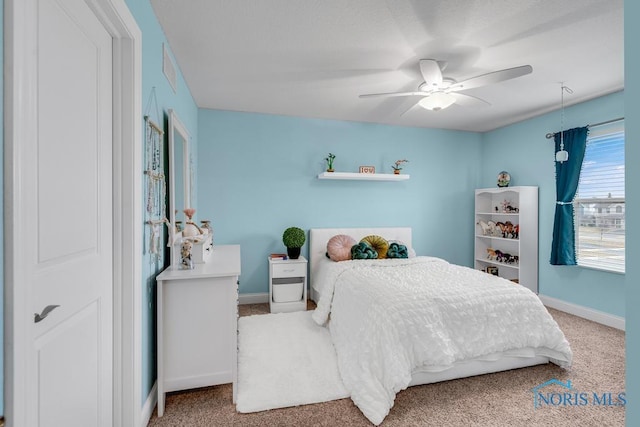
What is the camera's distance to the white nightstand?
11.7 ft

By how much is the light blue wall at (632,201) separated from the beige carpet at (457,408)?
169 centimetres

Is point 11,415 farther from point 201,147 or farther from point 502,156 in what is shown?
point 502,156

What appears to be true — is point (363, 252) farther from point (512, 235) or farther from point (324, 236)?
point (512, 235)

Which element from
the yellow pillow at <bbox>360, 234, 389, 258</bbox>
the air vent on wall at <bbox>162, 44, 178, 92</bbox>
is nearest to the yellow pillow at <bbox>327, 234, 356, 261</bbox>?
the yellow pillow at <bbox>360, 234, 389, 258</bbox>

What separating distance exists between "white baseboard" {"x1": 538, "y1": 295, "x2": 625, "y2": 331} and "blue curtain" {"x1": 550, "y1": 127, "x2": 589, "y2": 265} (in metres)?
0.52

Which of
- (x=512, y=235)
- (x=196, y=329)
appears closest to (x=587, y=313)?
(x=512, y=235)

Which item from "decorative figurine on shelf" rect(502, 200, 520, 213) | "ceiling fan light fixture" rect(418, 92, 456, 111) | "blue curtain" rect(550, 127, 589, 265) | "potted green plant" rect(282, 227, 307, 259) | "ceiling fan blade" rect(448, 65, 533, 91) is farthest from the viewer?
"decorative figurine on shelf" rect(502, 200, 520, 213)

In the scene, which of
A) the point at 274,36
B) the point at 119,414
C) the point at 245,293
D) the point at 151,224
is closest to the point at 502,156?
the point at 274,36

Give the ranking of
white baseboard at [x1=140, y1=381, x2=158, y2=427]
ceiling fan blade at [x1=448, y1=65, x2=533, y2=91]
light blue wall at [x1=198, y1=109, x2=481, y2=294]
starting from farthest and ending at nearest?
light blue wall at [x1=198, y1=109, x2=481, y2=294] < ceiling fan blade at [x1=448, y1=65, x2=533, y2=91] < white baseboard at [x1=140, y1=381, x2=158, y2=427]

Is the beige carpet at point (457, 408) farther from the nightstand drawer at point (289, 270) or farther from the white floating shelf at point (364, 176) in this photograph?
the white floating shelf at point (364, 176)

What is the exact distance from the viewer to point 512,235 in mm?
4047

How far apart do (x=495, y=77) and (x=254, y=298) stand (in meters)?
3.45

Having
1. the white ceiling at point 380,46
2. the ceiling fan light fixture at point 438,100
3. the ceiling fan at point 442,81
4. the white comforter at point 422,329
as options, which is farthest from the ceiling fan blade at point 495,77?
the white comforter at point 422,329

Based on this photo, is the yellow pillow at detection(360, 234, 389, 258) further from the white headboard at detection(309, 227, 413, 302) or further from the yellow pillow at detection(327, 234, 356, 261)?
the white headboard at detection(309, 227, 413, 302)
